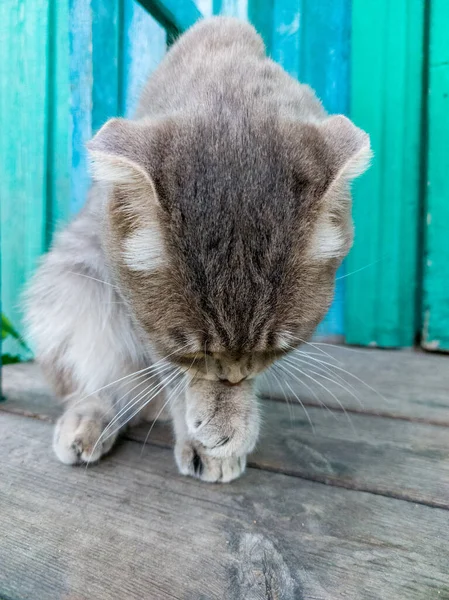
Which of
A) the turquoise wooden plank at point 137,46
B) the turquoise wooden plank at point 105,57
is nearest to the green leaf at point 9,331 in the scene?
the turquoise wooden plank at point 105,57

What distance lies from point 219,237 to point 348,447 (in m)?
0.64

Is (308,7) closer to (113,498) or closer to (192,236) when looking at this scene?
(192,236)

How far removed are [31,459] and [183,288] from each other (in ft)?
1.86

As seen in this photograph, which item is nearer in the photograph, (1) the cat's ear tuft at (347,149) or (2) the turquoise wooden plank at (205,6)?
(1) the cat's ear tuft at (347,149)

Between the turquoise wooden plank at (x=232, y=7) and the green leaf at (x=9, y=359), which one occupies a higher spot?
the turquoise wooden plank at (x=232, y=7)

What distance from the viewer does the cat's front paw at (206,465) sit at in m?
0.95

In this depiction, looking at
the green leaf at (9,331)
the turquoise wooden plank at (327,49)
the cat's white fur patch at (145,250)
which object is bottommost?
the green leaf at (9,331)

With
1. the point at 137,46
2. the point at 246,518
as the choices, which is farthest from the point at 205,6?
the point at 246,518

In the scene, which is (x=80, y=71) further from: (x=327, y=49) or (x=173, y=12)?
(x=327, y=49)

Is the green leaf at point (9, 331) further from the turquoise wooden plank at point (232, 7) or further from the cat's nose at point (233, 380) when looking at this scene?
the turquoise wooden plank at point (232, 7)

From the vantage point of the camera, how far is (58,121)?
74.4 inches

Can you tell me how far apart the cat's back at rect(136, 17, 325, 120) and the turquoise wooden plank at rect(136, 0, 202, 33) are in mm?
281

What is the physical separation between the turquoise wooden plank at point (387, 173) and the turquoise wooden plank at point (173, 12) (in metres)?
0.85

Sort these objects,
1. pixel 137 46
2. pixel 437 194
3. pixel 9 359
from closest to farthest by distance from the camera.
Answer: pixel 137 46 → pixel 9 359 → pixel 437 194
